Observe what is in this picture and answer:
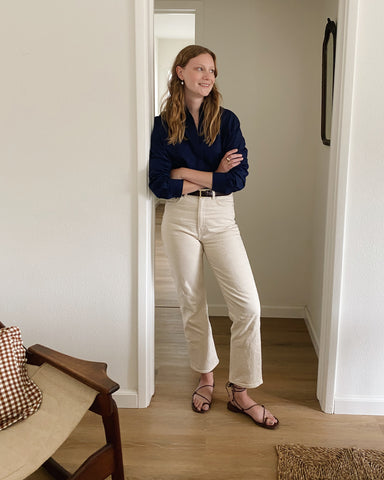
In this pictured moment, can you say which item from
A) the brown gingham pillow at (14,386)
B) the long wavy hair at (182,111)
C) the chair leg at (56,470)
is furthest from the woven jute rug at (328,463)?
the long wavy hair at (182,111)

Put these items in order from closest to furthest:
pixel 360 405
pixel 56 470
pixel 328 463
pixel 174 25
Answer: pixel 56 470
pixel 328 463
pixel 360 405
pixel 174 25

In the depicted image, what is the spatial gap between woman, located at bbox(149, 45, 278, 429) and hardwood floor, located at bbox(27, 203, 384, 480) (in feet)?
0.47

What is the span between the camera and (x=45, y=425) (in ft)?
5.97

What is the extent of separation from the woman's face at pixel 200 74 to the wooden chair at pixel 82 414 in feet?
3.92

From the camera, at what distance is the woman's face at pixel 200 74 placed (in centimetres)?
239

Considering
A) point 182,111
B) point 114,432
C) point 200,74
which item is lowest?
point 114,432

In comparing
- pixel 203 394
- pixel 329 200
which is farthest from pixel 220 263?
pixel 203 394

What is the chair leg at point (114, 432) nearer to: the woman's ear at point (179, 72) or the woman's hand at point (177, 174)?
the woman's hand at point (177, 174)

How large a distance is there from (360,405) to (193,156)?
1343 millimetres

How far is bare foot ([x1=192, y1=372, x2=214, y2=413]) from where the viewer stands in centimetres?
265

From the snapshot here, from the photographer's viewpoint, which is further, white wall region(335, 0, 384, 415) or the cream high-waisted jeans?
the cream high-waisted jeans

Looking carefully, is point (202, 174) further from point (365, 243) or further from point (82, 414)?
point (82, 414)

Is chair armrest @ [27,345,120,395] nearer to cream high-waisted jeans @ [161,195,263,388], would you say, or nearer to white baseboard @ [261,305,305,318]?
cream high-waisted jeans @ [161,195,263,388]

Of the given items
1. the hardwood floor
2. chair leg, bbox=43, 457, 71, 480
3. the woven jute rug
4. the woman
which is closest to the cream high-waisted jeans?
the woman
